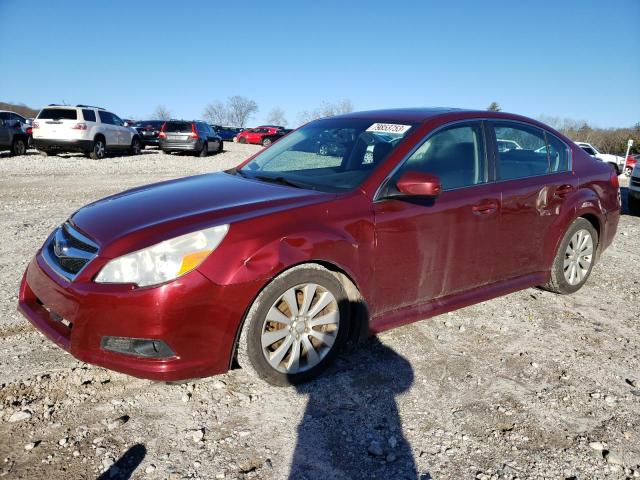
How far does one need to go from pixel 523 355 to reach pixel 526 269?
35.1 inches

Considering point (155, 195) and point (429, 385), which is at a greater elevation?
point (155, 195)

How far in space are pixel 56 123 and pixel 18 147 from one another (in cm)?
286

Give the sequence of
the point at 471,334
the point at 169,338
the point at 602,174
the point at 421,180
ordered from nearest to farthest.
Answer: the point at 169,338, the point at 421,180, the point at 471,334, the point at 602,174

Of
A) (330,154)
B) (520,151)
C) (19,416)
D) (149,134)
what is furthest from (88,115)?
(19,416)

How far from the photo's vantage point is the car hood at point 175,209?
2.71 metres

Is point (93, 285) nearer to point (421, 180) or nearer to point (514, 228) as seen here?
point (421, 180)

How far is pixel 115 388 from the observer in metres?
2.96

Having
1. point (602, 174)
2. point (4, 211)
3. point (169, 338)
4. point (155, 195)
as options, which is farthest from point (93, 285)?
point (4, 211)

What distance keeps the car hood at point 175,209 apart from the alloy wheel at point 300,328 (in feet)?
1.76

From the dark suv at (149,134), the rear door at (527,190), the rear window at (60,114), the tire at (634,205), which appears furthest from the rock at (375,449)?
the dark suv at (149,134)

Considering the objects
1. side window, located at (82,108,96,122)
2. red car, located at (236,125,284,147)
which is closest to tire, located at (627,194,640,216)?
side window, located at (82,108,96,122)

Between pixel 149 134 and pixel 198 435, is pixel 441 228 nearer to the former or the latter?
pixel 198 435

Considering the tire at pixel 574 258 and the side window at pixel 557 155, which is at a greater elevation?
the side window at pixel 557 155

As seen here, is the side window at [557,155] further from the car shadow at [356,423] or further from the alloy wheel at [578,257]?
the car shadow at [356,423]
